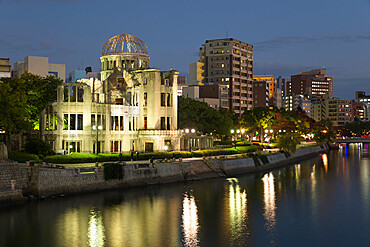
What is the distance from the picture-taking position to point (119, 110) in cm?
7269

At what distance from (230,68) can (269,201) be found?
125942 millimetres

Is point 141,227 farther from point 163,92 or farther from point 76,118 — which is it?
point 163,92

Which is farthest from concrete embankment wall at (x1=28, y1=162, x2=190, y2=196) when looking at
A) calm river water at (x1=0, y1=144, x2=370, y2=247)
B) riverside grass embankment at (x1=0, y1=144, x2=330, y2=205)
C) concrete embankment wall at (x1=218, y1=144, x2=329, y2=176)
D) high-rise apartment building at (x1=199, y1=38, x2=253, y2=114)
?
high-rise apartment building at (x1=199, y1=38, x2=253, y2=114)

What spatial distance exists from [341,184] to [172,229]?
38.9 metres

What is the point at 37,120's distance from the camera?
72.5m

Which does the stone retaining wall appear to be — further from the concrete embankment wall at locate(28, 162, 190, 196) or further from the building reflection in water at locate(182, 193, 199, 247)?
the building reflection in water at locate(182, 193, 199, 247)

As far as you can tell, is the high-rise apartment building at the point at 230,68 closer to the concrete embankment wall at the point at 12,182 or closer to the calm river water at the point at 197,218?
the calm river water at the point at 197,218

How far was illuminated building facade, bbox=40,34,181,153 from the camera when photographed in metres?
66.7

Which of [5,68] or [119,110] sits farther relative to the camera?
[5,68]

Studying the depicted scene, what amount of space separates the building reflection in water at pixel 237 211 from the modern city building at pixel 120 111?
18.9m

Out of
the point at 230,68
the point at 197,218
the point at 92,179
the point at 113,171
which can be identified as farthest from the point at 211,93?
the point at 197,218

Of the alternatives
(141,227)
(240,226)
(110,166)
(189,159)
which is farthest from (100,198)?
(189,159)

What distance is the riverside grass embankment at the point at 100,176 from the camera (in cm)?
4462

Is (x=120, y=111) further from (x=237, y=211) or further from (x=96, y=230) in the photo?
(x=96, y=230)
